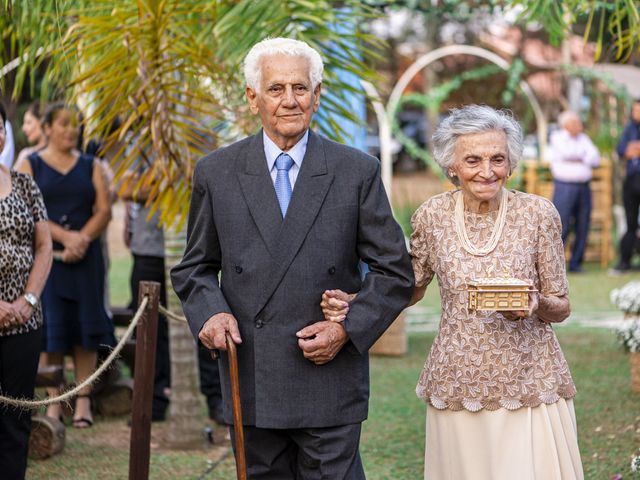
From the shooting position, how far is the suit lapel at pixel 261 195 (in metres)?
3.86

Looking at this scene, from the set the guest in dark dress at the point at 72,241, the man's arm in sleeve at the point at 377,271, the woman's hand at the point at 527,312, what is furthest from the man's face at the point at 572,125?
the man's arm in sleeve at the point at 377,271

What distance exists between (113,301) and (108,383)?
5819mm

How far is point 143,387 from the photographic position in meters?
5.16

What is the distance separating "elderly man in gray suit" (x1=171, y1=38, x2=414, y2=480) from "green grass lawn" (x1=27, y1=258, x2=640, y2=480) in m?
2.26

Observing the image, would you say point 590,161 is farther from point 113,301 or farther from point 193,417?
point 193,417

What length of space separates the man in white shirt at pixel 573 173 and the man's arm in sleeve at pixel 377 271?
11.5 m

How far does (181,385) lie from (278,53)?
3.47m

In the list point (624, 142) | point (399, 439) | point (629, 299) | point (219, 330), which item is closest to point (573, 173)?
point (624, 142)

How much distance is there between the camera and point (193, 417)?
6.88m

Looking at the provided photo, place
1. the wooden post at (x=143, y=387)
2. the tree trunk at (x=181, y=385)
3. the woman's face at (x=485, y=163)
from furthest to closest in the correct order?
the tree trunk at (x=181, y=385)
the wooden post at (x=143, y=387)
the woman's face at (x=485, y=163)

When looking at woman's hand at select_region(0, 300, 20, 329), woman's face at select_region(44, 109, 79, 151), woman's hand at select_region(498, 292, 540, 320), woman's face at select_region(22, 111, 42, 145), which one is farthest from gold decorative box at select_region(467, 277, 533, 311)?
woman's face at select_region(22, 111, 42, 145)

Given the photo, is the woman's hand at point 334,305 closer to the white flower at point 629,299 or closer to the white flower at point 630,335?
the white flower at point 630,335

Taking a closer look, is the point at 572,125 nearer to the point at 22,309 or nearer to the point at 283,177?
the point at 22,309

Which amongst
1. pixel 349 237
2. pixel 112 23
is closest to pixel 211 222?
pixel 349 237
